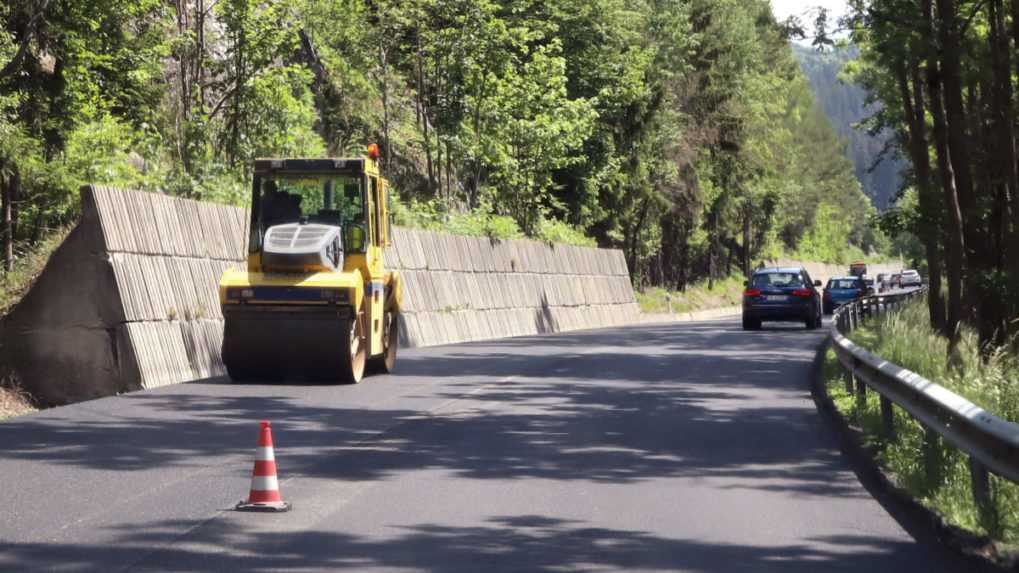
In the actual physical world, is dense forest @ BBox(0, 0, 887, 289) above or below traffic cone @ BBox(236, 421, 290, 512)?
above

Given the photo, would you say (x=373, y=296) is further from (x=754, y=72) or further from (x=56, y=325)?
(x=754, y=72)

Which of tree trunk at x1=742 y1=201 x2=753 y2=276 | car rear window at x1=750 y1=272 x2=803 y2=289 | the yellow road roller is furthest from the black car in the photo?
tree trunk at x1=742 y1=201 x2=753 y2=276

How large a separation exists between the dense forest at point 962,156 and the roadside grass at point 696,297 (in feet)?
142

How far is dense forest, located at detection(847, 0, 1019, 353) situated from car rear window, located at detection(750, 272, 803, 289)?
13422 mm

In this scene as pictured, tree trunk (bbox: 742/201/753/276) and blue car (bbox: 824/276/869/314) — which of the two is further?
tree trunk (bbox: 742/201/753/276)

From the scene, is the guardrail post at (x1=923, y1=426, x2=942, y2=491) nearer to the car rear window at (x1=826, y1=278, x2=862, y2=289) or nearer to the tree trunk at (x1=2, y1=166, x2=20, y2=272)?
the tree trunk at (x1=2, y1=166, x2=20, y2=272)

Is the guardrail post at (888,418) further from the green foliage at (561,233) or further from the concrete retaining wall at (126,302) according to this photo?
the green foliage at (561,233)

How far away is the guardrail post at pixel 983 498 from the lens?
8883mm

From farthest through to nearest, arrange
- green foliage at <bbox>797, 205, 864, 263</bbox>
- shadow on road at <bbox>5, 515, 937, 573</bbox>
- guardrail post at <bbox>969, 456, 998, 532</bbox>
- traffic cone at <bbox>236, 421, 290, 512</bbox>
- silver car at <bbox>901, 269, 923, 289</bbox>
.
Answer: green foliage at <bbox>797, 205, 864, 263</bbox>
silver car at <bbox>901, 269, 923, 289</bbox>
traffic cone at <bbox>236, 421, 290, 512</bbox>
guardrail post at <bbox>969, 456, 998, 532</bbox>
shadow on road at <bbox>5, 515, 937, 573</bbox>

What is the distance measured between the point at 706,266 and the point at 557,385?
7194 centimetres

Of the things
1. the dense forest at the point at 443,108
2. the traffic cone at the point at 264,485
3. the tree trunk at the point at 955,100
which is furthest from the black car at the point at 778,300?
the traffic cone at the point at 264,485

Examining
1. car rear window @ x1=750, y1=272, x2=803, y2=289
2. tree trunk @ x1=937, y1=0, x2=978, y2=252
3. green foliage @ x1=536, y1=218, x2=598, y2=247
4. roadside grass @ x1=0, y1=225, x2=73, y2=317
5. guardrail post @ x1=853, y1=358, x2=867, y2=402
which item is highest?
tree trunk @ x1=937, y1=0, x2=978, y2=252

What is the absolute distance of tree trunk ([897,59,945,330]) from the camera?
78.6ft

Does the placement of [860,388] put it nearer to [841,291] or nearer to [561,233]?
[561,233]
